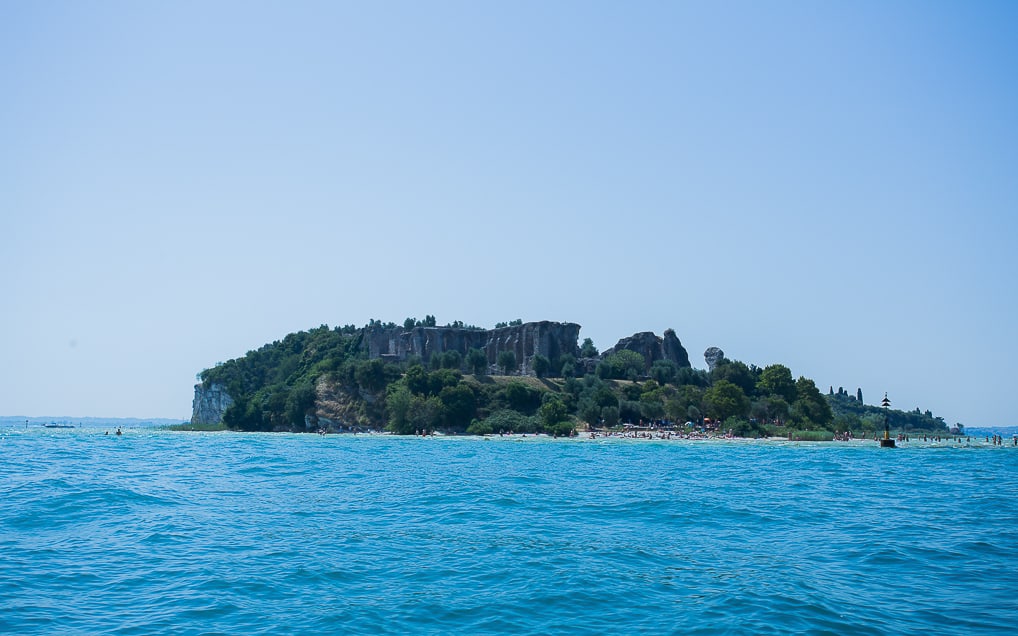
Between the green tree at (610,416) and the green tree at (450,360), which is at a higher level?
the green tree at (450,360)

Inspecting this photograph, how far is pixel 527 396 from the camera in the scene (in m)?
126

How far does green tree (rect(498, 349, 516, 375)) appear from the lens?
157125 mm

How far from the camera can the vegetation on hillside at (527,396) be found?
11125cm

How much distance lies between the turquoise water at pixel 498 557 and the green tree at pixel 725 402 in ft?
240

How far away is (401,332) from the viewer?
175 m

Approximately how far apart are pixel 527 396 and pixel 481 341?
49.1 metres

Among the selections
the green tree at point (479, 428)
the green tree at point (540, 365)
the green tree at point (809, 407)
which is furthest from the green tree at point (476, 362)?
the green tree at point (809, 407)

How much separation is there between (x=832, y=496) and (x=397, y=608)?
2282 centimetres

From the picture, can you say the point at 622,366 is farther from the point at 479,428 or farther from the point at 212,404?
the point at 212,404

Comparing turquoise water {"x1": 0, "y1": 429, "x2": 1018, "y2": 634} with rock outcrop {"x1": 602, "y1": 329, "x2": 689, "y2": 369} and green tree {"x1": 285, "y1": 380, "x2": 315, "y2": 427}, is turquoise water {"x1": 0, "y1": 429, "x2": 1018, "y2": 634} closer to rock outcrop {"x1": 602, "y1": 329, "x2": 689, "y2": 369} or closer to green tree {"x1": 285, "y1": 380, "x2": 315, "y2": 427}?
green tree {"x1": 285, "y1": 380, "x2": 315, "y2": 427}

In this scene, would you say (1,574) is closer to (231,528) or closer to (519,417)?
(231,528)

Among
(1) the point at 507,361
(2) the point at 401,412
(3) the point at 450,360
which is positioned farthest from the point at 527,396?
(1) the point at 507,361

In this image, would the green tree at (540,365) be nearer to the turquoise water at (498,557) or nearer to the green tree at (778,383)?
the green tree at (778,383)

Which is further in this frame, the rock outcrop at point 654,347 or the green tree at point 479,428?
the rock outcrop at point 654,347
